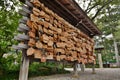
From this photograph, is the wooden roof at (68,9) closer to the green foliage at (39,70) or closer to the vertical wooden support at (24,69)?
the vertical wooden support at (24,69)

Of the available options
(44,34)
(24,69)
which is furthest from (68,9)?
(24,69)

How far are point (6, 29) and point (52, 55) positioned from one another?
7.28 feet

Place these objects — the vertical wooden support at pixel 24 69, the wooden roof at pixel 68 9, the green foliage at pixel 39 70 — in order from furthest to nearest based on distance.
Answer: the green foliage at pixel 39 70
the wooden roof at pixel 68 9
the vertical wooden support at pixel 24 69

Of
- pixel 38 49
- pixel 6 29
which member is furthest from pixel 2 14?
pixel 38 49

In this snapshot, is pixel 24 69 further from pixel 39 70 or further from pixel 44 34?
pixel 39 70

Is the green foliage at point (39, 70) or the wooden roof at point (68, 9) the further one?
the green foliage at point (39, 70)

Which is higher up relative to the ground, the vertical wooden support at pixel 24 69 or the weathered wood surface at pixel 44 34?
the weathered wood surface at pixel 44 34

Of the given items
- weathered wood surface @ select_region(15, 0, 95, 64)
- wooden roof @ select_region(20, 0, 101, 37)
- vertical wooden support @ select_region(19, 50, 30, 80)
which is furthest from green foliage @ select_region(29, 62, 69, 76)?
vertical wooden support @ select_region(19, 50, 30, 80)

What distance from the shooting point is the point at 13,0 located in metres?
7.10

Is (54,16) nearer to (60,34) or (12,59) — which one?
(60,34)

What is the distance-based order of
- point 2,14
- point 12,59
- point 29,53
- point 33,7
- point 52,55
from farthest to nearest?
point 12,59 < point 2,14 < point 52,55 < point 33,7 < point 29,53

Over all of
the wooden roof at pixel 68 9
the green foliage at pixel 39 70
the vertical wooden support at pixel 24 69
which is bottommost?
the green foliage at pixel 39 70

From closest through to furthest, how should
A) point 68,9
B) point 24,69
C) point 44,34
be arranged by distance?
point 24,69 → point 44,34 → point 68,9

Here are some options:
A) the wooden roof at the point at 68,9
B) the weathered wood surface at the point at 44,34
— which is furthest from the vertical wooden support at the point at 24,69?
the wooden roof at the point at 68,9
